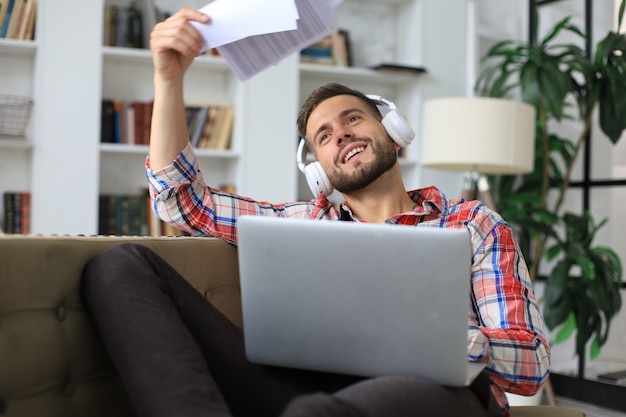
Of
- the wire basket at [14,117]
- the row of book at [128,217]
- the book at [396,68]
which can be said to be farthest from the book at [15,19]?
the book at [396,68]

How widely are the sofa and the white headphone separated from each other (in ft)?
2.12

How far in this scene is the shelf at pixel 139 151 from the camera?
3494mm

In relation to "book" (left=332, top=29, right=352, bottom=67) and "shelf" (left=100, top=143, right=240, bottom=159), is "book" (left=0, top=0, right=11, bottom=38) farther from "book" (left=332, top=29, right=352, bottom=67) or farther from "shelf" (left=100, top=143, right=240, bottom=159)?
"book" (left=332, top=29, right=352, bottom=67)

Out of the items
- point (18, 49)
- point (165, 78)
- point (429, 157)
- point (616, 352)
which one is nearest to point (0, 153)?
point (18, 49)

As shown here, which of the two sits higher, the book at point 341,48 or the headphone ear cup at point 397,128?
the book at point 341,48

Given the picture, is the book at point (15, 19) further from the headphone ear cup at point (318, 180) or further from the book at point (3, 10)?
the headphone ear cup at point (318, 180)

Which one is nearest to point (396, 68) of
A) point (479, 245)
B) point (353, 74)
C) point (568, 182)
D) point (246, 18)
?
point (353, 74)

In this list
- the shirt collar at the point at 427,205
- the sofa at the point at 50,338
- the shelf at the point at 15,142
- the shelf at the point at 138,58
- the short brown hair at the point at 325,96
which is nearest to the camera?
the sofa at the point at 50,338

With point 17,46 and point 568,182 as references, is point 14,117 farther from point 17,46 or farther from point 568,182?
point 568,182

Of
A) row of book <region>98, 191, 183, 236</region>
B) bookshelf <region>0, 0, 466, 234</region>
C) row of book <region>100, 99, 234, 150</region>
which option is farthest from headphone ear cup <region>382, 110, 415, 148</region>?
row of book <region>100, 99, 234, 150</region>

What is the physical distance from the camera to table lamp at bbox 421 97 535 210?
3.29 m

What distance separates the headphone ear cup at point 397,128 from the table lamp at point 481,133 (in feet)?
4.77

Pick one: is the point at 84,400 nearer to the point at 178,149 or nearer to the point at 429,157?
the point at 178,149

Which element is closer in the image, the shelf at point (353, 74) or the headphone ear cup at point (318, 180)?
the headphone ear cup at point (318, 180)
